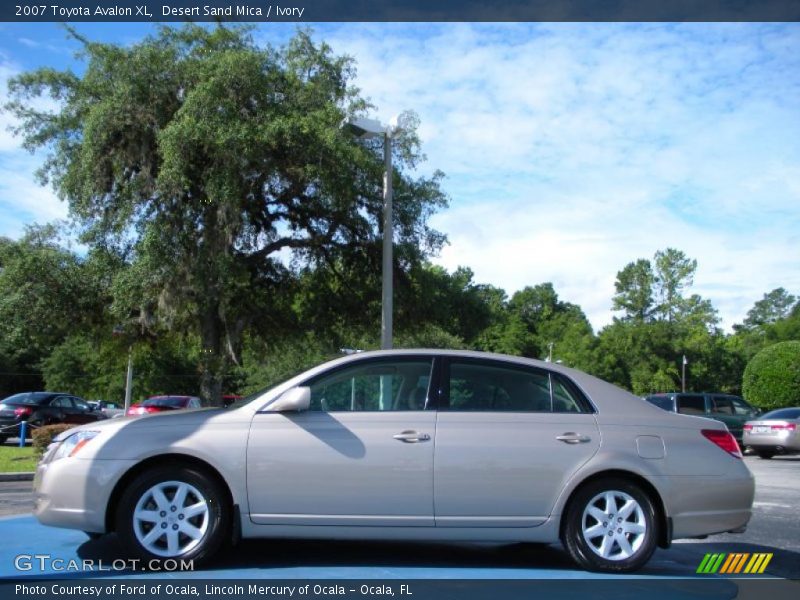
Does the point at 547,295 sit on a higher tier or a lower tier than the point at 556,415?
higher

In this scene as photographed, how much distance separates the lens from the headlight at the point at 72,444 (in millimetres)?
5719

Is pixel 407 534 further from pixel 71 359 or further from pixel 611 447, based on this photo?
pixel 71 359

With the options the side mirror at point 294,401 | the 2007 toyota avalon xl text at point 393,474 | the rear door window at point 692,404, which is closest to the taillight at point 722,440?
the 2007 toyota avalon xl text at point 393,474

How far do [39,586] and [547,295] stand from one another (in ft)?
375

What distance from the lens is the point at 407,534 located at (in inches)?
222

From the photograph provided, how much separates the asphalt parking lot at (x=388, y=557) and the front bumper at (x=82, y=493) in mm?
382

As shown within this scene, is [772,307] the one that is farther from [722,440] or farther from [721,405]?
[722,440]

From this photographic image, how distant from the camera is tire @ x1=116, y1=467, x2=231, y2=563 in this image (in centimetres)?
550

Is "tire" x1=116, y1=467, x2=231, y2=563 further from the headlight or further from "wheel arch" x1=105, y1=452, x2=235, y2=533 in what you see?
the headlight

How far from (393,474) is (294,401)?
0.87 meters

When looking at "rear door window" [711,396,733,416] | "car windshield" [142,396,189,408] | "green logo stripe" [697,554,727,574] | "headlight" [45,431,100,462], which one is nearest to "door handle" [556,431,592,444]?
"green logo stripe" [697,554,727,574]

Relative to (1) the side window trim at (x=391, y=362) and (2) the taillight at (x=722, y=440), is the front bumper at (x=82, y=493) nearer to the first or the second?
(1) the side window trim at (x=391, y=362)

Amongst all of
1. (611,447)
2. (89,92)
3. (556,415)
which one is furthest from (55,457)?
(89,92)

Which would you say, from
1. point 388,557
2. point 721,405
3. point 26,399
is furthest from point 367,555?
point 721,405
